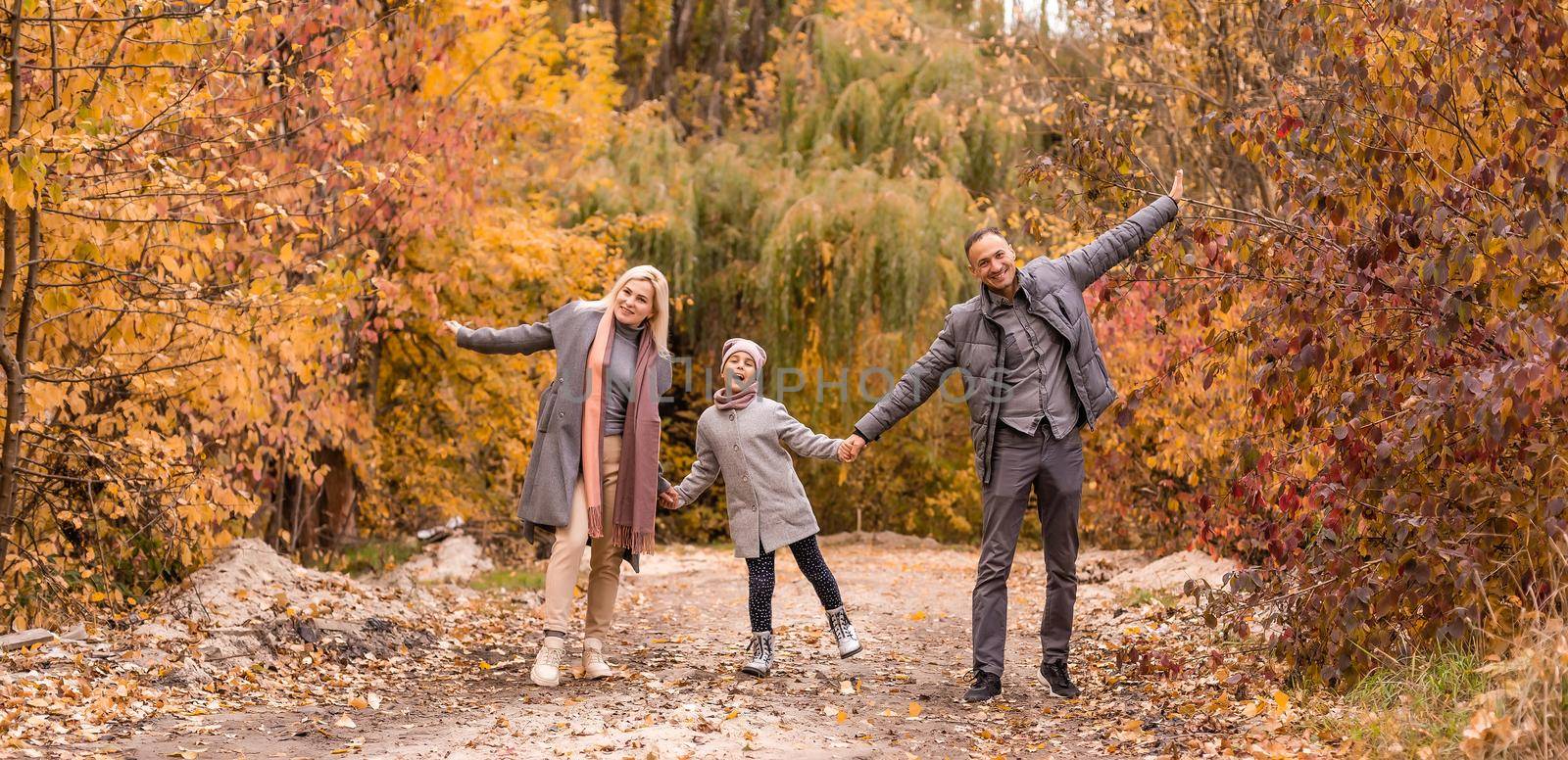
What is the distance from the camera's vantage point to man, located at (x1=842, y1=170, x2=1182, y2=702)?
5.09 meters

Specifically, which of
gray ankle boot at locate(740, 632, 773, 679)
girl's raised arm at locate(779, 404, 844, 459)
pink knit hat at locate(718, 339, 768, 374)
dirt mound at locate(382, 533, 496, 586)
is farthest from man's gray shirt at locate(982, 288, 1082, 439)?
dirt mound at locate(382, 533, 496, 586)

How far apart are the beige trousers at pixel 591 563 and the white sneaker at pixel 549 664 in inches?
Result: 2.5

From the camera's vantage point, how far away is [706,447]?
19.9ft

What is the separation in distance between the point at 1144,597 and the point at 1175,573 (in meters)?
1.06

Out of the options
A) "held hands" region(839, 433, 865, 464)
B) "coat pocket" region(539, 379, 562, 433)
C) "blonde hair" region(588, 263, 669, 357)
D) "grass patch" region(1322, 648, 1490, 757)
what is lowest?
"grass patch" region(1322, 648, 1490, 757)

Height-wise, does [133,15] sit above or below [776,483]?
above

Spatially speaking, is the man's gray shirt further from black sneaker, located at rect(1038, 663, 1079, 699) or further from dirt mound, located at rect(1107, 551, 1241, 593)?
dirt mound, located at rect(1107, 551, 1241, 593)

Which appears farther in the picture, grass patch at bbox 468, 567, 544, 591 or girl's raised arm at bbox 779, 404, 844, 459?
grass patch at bbox 468, 567, 544, 591

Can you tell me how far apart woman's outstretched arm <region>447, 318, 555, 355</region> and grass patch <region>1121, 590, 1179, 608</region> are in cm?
388

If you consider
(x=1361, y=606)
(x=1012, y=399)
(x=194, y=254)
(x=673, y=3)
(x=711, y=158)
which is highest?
(x=673, y=3)

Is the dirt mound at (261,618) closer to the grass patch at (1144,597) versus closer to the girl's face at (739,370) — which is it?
the girl's face at (739,370)

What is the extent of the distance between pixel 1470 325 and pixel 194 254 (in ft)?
17.7

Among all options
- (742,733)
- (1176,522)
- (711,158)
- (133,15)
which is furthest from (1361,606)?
(711,158)

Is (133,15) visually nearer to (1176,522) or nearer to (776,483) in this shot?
(776,483)
